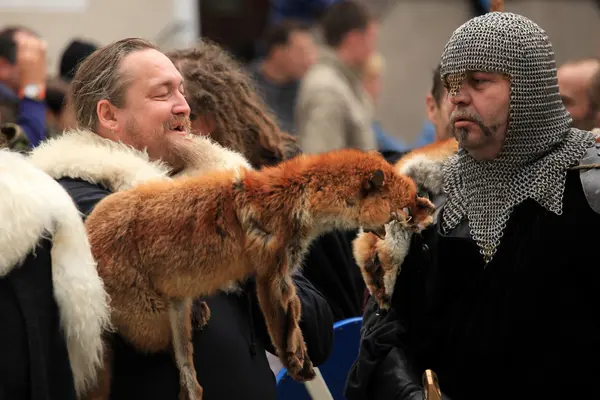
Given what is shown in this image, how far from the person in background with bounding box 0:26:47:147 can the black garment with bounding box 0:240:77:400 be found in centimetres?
277

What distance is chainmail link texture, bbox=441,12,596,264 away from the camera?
9.49 ft

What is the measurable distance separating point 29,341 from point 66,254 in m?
0.24

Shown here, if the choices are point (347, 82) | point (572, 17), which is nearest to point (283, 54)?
point (347, 82)

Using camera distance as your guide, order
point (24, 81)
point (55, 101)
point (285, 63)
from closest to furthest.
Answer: point (24, 81), point (55, 101), point (285, 63)

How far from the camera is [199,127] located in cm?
378

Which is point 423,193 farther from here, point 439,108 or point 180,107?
point 439,108

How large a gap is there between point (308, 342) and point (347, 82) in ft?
15.8

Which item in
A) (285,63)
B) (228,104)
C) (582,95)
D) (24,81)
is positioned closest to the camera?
(228,104)

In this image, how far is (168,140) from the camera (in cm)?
310

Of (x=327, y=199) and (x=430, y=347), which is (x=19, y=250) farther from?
(x=430, y=347)

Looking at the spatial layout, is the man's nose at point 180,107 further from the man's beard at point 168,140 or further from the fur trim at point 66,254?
the fur trim at point 66,254

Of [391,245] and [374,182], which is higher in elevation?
[374,182]

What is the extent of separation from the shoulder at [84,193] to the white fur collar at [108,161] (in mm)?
15

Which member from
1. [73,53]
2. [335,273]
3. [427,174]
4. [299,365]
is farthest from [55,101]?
[299,365]
